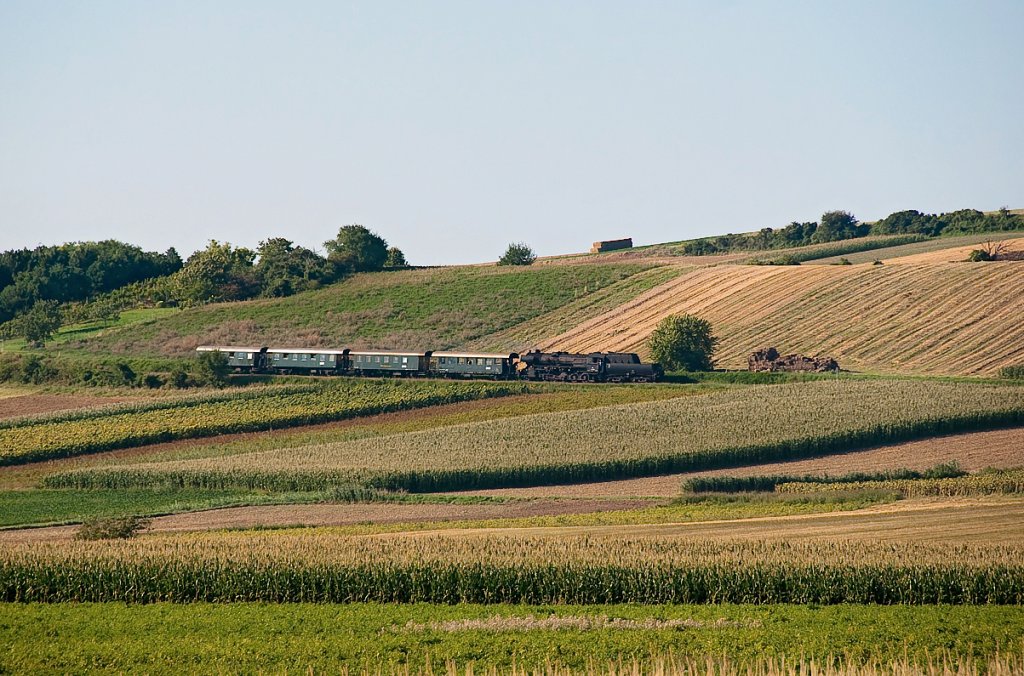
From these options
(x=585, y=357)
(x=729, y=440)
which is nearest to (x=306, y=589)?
(x=729, y=440)

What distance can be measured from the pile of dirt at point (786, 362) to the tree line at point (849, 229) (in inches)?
2295

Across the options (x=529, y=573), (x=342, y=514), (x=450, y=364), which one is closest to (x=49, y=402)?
(x=450, y=364)

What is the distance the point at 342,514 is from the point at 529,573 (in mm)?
19994

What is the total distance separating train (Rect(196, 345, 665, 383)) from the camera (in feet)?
294

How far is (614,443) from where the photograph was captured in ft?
219

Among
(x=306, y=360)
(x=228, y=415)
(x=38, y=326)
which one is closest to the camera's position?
(x=228, y=415)

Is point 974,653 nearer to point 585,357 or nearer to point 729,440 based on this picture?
point 729,440

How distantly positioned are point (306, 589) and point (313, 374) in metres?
64.8

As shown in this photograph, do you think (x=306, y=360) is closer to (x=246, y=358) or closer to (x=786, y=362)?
(x=246, y=358)

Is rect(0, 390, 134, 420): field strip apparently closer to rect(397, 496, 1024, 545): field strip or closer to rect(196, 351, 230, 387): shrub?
rect(196, 351, 230, 387): shrub

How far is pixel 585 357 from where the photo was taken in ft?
299

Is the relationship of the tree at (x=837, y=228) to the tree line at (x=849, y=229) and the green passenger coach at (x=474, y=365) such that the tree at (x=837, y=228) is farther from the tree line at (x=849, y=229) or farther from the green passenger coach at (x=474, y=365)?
the green passenger coach at (x=474, y=365)

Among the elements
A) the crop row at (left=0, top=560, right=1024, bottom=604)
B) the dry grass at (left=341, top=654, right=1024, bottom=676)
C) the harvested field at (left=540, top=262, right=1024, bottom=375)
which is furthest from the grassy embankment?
the harvested field at (left=540, top=262, right=1024, bottom=375)

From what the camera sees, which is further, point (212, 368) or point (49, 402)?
point (212, 368)
